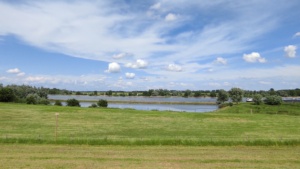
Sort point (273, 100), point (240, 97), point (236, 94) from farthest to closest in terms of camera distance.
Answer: point (240, 97) < point (236, 94) < point (273, 100)

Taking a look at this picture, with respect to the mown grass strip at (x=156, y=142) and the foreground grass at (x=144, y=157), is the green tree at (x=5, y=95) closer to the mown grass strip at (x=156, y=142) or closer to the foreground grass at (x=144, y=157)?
the mown grass strip at (x=156, y=142)

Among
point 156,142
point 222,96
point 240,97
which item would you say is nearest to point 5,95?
point 156,142

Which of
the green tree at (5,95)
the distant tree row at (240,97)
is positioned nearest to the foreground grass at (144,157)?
the green tree at (5,95)

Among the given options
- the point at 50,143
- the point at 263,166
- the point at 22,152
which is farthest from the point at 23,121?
the point at 263,166

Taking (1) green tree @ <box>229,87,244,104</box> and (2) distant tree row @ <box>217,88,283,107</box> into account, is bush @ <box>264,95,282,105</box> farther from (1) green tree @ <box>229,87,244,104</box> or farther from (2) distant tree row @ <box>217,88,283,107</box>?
(1) green tree @ <box>229,87,244,104</box>

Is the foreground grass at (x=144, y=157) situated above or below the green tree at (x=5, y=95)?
below

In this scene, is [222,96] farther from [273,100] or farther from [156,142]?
[156,142]

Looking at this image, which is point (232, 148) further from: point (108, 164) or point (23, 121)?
point (23, 121)

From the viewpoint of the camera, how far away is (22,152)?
39.1 ft

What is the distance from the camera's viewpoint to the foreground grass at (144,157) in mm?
10156

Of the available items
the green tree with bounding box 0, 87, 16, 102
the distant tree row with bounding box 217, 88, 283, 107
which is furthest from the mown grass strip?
the distant tree row with bounding box 217, 88, 283, 107

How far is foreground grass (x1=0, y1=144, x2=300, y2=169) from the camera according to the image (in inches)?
400

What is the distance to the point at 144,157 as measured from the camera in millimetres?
11383

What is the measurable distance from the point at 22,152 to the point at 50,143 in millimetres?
2292
